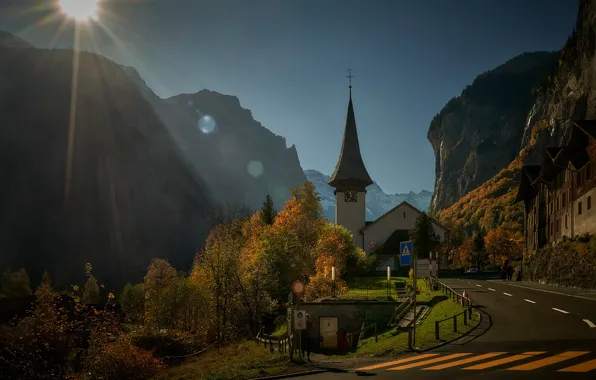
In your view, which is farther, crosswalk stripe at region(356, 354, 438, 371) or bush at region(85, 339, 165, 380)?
bush at region(85, 339, 165, 380)

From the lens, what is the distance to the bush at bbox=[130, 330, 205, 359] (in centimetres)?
4278

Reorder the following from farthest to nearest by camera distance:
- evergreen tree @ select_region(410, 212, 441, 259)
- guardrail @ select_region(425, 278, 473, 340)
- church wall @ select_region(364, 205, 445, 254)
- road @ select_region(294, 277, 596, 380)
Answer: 1. church wall @ select_region(364, 205, 445, 254)
2. evergreen tree @ select_region(410, 212, 441, 259)
3. guardrail @ select_region(425, 278, 473, 340)
4. road @ select_region(294, 277, 596, 380)

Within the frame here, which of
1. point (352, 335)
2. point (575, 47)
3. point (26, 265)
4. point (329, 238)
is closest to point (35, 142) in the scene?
point (26, 265)

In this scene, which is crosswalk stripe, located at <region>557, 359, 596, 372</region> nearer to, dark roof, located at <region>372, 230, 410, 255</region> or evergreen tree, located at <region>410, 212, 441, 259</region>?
evergreen tree, located at <region>410, 212, 441, 259</region>

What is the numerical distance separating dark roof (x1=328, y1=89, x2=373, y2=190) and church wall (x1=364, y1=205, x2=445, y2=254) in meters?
6.86

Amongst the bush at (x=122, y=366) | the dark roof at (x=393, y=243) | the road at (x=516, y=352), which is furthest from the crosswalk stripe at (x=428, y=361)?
the dark roof at (x=393, y=243)

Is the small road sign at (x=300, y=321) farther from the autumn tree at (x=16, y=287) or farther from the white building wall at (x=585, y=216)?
the autumn tree at (x=16, y=287)

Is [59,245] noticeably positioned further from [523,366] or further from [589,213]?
[523,366]

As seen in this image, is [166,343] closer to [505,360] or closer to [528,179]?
[505,360]

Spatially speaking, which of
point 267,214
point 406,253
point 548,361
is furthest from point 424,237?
point 548,361

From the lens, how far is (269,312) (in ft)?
157

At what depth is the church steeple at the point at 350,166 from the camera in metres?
86.9

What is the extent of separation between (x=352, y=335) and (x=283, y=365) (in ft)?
35.6

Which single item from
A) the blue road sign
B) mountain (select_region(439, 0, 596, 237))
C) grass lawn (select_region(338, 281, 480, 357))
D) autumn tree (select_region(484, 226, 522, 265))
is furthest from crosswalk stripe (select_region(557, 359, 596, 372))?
autumn tree (select_region(484, 226, 522, 265))
